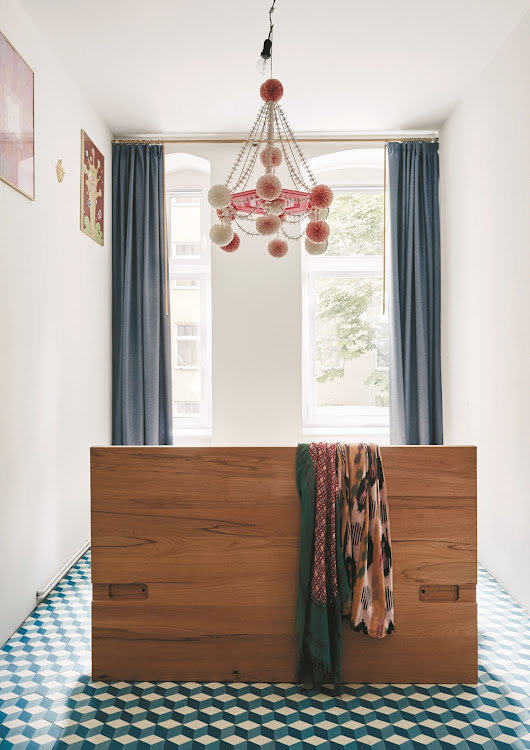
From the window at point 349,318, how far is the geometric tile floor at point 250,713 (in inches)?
102

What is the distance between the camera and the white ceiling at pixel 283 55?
281 centimetres

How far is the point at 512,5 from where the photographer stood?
9.08 ft

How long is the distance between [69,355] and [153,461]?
5.15ft

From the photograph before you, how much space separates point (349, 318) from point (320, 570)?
9.85ft

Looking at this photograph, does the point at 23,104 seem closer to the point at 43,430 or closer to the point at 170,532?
the point at 43,430

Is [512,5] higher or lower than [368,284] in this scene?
higher

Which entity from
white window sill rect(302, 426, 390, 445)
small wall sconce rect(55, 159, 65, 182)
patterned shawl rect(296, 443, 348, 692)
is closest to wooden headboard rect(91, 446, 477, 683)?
patterned shawl rect(296, 443, 348, 692)

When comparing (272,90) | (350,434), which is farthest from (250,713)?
(350,434)

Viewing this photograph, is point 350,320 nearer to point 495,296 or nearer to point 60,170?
point 495,296

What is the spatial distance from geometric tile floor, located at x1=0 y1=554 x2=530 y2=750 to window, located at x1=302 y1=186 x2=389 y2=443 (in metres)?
2.58

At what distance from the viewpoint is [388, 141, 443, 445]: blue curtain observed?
4.21 metres

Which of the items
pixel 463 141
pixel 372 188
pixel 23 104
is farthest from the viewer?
pixel 372 188

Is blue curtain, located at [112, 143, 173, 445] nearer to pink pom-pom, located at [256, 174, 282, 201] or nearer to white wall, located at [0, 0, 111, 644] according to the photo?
white wall, located at [0, 0, 111, 644]

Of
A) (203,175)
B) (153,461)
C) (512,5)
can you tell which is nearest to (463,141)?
(512,5)
